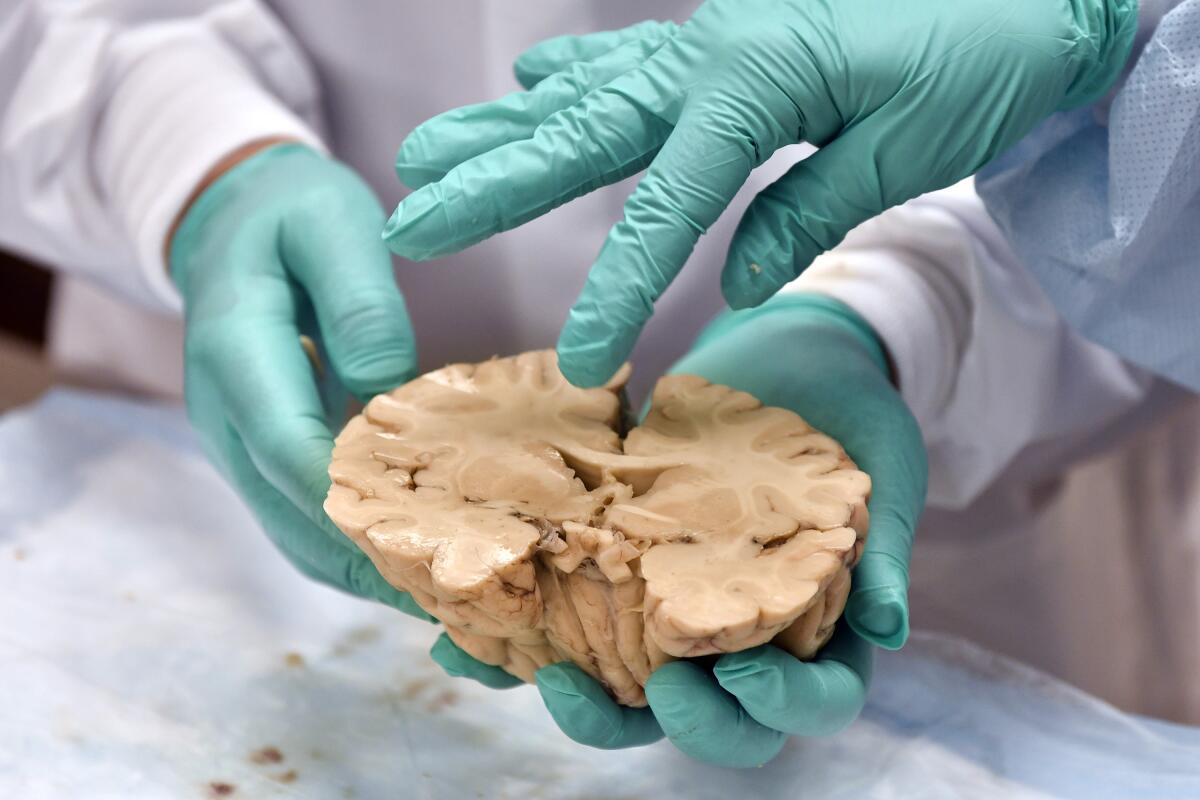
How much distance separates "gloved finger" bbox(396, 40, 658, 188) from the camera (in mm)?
978

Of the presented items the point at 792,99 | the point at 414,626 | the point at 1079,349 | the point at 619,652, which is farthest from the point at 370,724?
the point at 1079,349

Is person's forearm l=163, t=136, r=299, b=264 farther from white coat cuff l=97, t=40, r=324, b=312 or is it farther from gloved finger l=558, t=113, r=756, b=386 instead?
gloved finger l=558, t=113, r=756, b=386

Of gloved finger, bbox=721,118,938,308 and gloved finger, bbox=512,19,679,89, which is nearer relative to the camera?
gloved finger, bbox=721,118,938,308

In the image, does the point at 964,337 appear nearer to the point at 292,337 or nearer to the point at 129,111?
the point at 292,337

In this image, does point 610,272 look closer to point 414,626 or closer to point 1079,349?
point 414,626

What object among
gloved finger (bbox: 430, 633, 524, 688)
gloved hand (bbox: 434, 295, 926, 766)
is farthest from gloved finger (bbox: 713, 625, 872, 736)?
gloved finger (bbox: 430, 633, 524, 688)

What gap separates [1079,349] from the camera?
4.30ft

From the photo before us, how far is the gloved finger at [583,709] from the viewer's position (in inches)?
34.4

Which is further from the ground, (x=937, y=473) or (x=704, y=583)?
(x=704, y=583)

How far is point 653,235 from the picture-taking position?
35.1 inches

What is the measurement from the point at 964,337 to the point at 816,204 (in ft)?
1.47

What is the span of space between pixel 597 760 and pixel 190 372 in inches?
23.3

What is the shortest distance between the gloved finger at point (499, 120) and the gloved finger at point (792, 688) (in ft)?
1.61

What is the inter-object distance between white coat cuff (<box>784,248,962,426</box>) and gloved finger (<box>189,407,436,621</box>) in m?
0.55
